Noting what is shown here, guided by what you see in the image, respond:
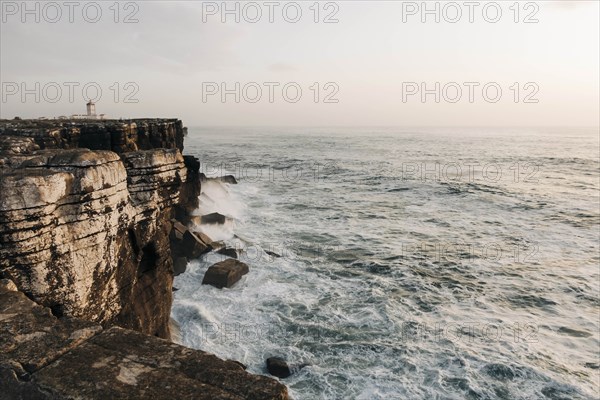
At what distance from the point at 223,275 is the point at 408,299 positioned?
6444 mm

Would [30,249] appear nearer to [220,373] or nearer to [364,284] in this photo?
[220,373]

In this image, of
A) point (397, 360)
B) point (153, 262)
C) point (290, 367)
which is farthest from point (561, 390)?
point (153, 262)

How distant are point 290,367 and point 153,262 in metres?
4.23

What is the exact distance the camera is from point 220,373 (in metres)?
3.57

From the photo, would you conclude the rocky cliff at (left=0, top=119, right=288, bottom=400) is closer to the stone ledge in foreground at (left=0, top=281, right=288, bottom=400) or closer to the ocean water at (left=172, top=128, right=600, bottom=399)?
the stone ledge in foreground at (left=0, top=281, right=288, bottom=400)

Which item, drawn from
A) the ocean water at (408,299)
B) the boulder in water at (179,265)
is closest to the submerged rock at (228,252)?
the ocean water at (408,299)

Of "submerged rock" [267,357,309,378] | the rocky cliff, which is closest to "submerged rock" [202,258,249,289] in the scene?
the rocky cliff

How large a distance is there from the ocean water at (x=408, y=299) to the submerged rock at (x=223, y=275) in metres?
0.34

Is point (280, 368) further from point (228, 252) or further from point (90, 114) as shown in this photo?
point (90, 114)

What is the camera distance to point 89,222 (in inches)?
228

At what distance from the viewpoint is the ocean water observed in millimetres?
10102

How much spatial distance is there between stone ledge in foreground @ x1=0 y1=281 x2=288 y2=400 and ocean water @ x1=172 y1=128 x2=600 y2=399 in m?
6.37

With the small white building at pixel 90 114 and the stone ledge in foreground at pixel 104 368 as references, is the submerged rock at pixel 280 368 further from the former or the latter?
the small white building at pixel 90 114

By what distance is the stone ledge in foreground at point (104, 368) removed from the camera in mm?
3320
